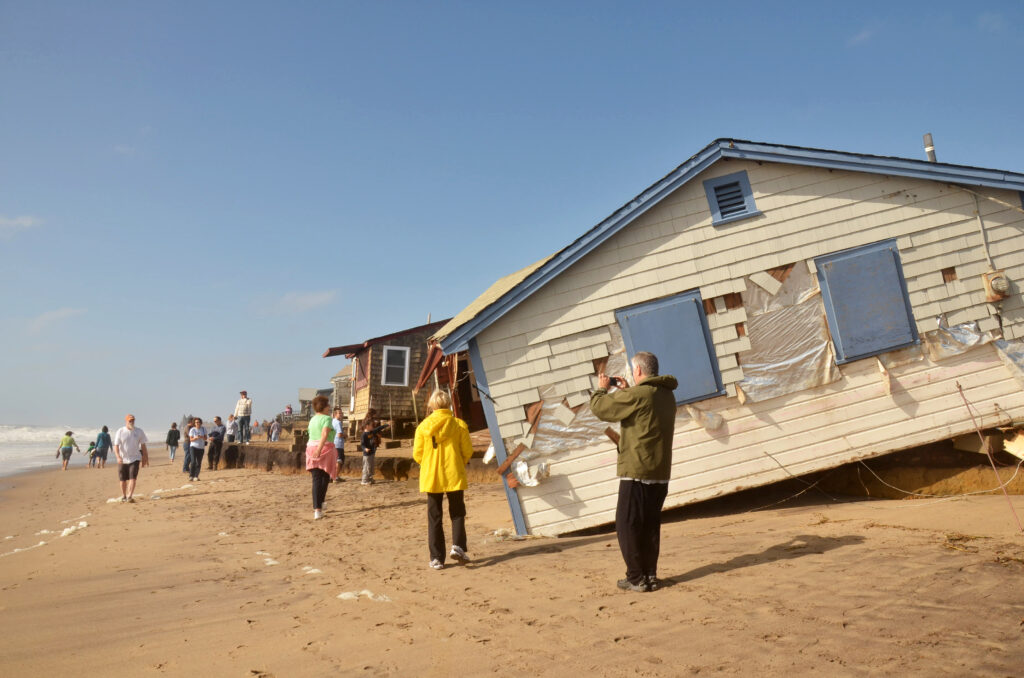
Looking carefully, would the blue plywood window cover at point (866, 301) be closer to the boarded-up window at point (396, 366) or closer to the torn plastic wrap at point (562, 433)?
the torn plastic wrap at point (562, 433)

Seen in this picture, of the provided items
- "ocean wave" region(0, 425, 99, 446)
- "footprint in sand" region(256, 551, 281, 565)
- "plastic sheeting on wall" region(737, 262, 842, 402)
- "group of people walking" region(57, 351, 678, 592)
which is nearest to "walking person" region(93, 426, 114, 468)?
"group of people walking" region(57, 351, 678, 592)

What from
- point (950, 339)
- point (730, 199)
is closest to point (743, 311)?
point (730, 199)

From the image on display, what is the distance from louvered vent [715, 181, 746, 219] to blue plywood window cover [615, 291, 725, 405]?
1.35 meters

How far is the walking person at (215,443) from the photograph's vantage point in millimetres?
24438

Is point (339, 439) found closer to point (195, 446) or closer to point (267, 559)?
point (195, 446)

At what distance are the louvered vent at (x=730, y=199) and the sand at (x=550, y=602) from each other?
13.9 ft

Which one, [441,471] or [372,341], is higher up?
[372,341]

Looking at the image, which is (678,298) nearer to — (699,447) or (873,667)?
(699,447)

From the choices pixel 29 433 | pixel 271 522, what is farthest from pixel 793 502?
pixel 29 433

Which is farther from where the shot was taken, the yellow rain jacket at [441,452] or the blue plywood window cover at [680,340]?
the blue plywood window cover at [680,340]

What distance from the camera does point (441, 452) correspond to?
730cm

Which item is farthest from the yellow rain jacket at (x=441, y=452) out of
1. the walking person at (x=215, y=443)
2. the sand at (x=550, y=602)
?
the walking person at (x=215, y=443)

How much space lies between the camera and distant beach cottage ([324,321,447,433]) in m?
25.2

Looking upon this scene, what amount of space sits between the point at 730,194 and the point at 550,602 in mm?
6630
